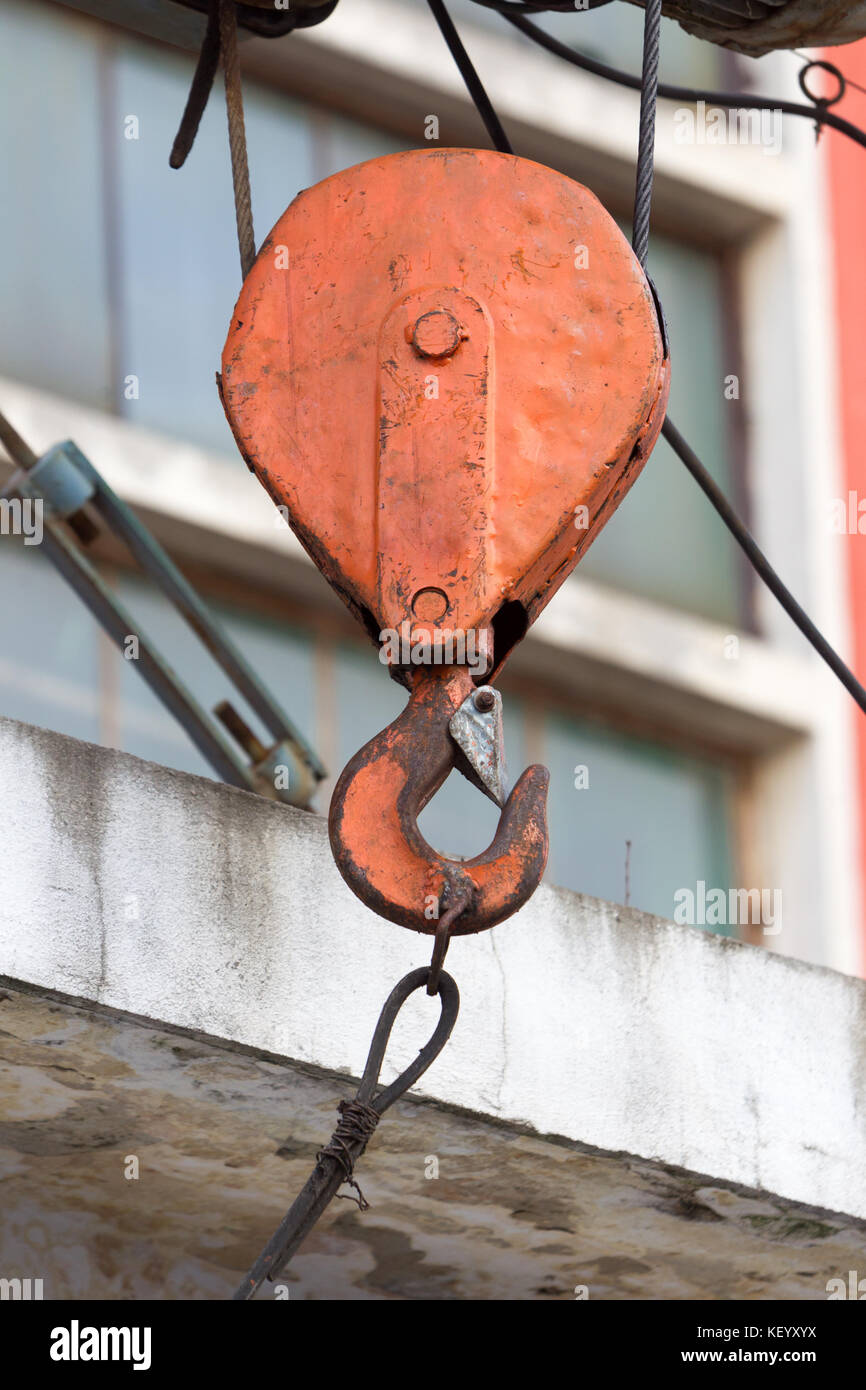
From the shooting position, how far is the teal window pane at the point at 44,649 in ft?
32.9

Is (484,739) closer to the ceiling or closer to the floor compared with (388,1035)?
closer to the ceiling

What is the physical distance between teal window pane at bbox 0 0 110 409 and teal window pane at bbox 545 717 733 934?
2.99 metres

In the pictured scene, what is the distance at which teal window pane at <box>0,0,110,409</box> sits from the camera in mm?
10445

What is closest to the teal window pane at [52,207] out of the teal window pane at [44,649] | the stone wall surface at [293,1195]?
the teal window pane at [44,649]

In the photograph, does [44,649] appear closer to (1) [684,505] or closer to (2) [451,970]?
(1) [684,505]

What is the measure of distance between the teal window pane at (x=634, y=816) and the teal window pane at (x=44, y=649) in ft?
7.72

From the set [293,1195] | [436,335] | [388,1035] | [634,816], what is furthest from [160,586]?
[634,816]

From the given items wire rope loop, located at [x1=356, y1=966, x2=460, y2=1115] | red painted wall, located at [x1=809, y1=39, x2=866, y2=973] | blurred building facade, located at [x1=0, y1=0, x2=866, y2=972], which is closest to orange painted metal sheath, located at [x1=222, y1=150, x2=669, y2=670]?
wire rope loop, located at [x1=356, y1=966, x2=460, y2=1115]

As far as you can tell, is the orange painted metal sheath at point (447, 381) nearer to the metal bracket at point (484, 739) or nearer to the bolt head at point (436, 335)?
the bolt head at point (436, 335)

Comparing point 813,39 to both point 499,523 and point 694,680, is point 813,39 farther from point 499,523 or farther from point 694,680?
point 694,680

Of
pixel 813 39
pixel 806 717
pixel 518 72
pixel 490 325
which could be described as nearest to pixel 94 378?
pixel 518 72

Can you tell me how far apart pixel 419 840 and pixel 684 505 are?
9.17 metres

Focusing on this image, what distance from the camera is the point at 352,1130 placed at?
3.48m

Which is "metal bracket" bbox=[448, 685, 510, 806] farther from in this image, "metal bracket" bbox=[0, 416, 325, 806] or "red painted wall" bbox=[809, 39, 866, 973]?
"red painted wall" bbox=[809, 39, 866, 973]
